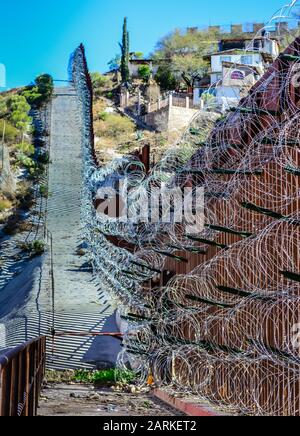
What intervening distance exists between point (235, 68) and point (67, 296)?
12.4m

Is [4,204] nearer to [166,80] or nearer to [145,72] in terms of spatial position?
[166,80]

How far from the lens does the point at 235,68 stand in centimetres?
480

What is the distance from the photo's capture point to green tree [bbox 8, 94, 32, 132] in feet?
131

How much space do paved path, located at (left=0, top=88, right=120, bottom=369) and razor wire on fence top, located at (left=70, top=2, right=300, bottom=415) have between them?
3.08 metres

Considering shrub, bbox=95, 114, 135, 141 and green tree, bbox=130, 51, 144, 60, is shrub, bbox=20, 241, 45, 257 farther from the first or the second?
green tree, bbox=130, 51, 144, 60

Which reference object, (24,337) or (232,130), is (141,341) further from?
(24,337)

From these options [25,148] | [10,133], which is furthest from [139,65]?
[25,148]

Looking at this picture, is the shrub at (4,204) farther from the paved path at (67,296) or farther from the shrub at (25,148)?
the shrub at (25,148)

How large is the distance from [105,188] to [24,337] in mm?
3859

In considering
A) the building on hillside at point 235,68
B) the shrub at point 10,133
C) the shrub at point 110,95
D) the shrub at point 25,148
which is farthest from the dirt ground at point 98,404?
the shrub at point 110,95

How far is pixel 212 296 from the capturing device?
5.93 meters

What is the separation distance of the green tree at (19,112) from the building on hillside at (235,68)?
32.4 feet

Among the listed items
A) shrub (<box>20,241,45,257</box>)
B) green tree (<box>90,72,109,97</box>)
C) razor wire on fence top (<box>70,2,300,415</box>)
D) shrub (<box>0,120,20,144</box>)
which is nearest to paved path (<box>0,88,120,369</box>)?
shrub (<box>20,241,45,257</box>)
